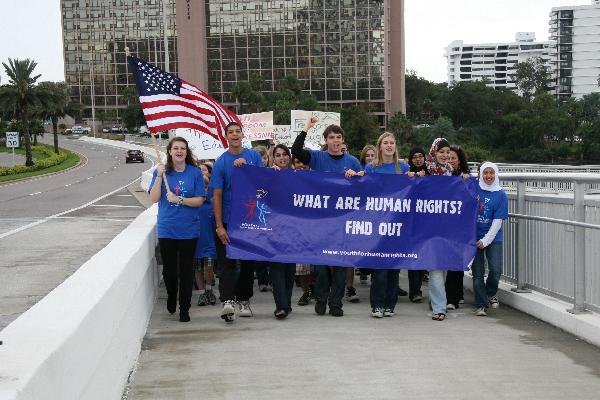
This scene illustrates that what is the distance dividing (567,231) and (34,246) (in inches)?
464

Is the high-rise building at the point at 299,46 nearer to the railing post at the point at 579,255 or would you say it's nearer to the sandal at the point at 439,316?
the sandal at the point at 439,316

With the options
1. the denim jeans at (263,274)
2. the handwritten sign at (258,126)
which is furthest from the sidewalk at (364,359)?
the handwritten sign at (258,126)

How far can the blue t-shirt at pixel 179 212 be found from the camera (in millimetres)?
8367

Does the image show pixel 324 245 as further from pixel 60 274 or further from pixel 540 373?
pixel 60 274

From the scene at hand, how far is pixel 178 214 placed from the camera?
838cm

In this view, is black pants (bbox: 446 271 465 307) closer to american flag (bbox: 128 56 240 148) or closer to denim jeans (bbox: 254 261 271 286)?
denim jeans (bbox: 254 261 271 286)

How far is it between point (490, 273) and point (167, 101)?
420cm

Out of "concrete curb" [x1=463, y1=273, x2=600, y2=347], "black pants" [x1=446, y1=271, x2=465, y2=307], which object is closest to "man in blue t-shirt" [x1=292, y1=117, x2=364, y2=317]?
"black pants" [x1=446, y1=271, x2=465, y2=307]

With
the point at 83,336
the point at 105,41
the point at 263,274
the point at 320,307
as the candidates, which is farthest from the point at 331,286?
the point at 105,41

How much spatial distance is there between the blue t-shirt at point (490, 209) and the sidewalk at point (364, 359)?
0.88m

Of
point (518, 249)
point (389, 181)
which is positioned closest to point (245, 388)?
point (389, 181)

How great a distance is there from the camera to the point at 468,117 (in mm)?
160000

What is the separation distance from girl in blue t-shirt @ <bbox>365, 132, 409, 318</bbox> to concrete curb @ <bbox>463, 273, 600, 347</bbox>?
50.5 inches

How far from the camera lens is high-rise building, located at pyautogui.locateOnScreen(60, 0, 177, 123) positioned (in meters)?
172
